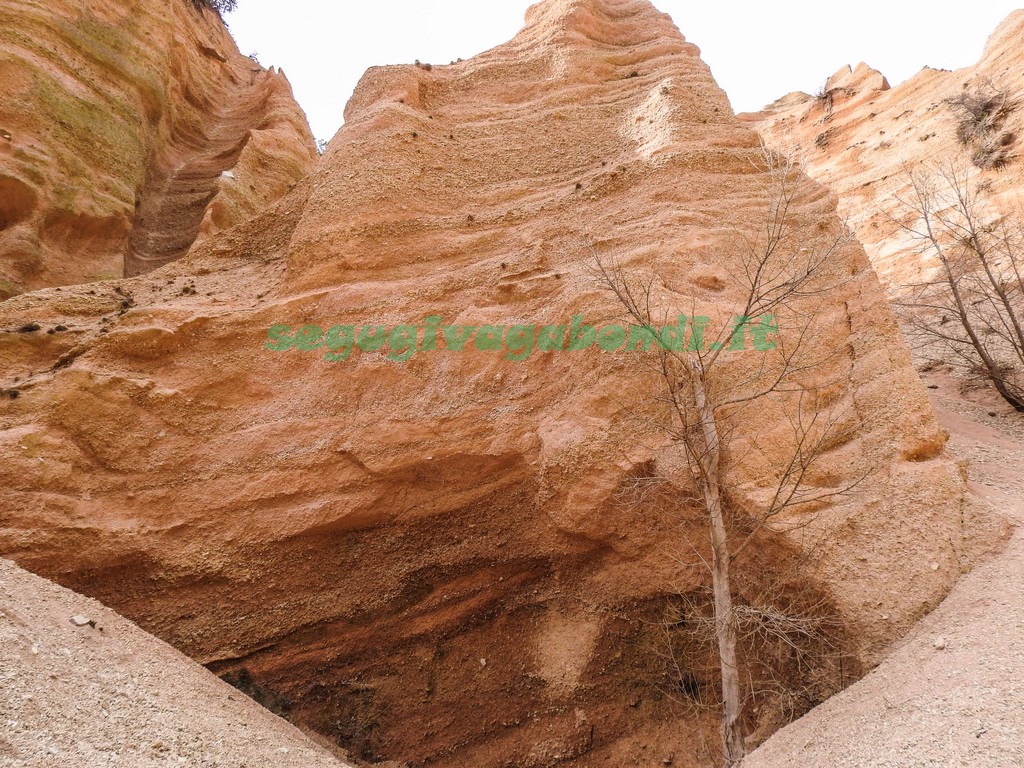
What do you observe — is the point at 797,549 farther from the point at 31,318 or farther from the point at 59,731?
the point at 31,318

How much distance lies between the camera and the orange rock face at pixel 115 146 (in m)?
10.2

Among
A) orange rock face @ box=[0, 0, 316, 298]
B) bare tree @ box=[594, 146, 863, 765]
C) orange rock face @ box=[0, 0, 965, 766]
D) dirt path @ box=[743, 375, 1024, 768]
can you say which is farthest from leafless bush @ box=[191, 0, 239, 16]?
dirt path @ box=[743, 375, 1024, 768]

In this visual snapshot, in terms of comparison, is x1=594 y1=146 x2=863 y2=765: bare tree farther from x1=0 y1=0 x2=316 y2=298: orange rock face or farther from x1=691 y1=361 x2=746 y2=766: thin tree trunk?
x1=0 y1=0 x2=316 y2=298: orange rock face

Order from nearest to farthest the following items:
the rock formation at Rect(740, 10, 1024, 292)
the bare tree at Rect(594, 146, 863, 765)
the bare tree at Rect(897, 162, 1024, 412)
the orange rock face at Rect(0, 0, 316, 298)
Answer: the bare tree at Rect(594, 146, 863, 765), the orange rock face at Rect(0, 0, 316, 298), the bare tree at Rect(897, 162, 1024, 412), the rock formation at Rect(740, 10, 1024, 292)

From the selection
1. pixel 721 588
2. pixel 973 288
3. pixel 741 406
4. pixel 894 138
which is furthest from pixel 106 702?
pixel 894 138

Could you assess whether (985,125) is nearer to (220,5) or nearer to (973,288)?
(973,288)

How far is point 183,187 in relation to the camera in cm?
1385

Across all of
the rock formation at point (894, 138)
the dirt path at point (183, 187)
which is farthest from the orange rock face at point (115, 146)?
the rock formation at point (894, 138)

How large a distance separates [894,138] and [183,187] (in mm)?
20280

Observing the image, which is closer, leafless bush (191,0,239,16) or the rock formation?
the rock formation

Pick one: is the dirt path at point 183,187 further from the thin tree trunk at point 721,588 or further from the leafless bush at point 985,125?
the leafless bush at point 985,125

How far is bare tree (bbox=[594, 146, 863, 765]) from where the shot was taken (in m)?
5.46

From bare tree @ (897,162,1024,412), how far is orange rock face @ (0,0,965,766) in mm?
5567

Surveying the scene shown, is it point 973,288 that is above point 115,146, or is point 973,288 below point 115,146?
below
